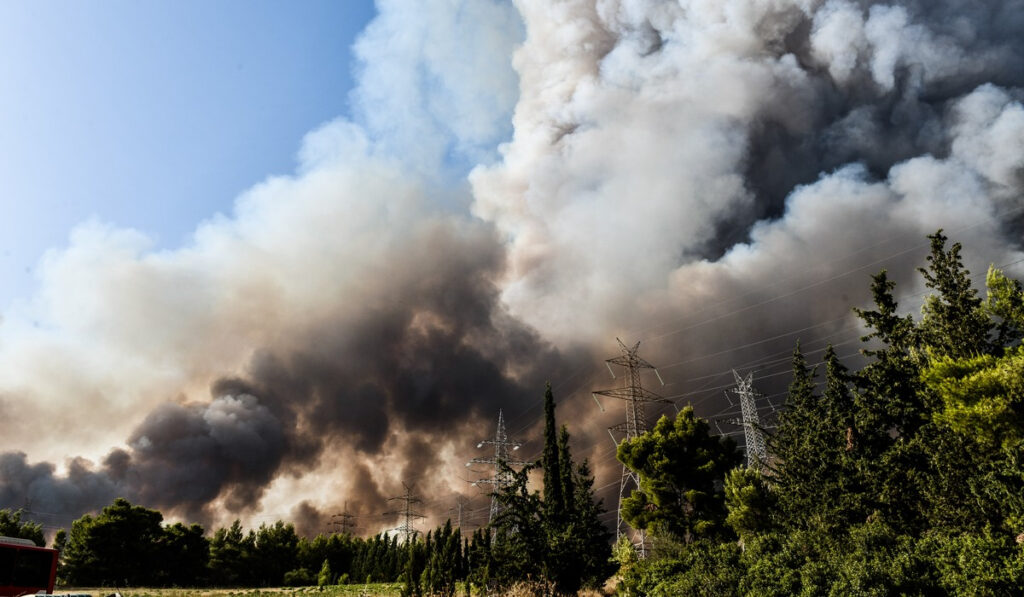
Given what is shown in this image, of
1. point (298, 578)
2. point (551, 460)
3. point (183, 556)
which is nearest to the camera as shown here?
point (551, 460)

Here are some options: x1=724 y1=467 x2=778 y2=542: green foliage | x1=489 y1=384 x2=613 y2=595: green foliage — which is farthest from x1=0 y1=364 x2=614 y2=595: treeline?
x1=724 y1=467 x2=778 y2=542: green foliage

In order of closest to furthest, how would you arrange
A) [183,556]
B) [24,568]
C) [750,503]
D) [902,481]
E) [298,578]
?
[24,568], [902,481], [750,503], [183,556], [298,578]

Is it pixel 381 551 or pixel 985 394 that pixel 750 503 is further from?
pixel 381 551

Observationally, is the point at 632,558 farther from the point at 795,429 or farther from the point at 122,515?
the point at 122,515

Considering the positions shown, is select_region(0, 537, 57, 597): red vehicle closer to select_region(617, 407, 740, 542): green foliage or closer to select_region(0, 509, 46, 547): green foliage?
select_region(617, 407, 740, 542): green foliage

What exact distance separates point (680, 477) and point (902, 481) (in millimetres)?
21882

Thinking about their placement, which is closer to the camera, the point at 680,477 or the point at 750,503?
the point at 750,503

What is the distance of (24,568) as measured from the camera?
27109 mm

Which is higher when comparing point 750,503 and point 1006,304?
point 1006,304

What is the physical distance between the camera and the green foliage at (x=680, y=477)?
48.8 metres

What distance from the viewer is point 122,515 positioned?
268 ft

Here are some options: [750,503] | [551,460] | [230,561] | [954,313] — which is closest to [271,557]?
[230,561]

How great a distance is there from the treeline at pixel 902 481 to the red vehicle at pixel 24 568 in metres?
29.9

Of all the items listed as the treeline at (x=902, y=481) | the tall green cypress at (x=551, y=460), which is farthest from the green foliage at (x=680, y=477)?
the tall green cypress at (x=551, y=460)
